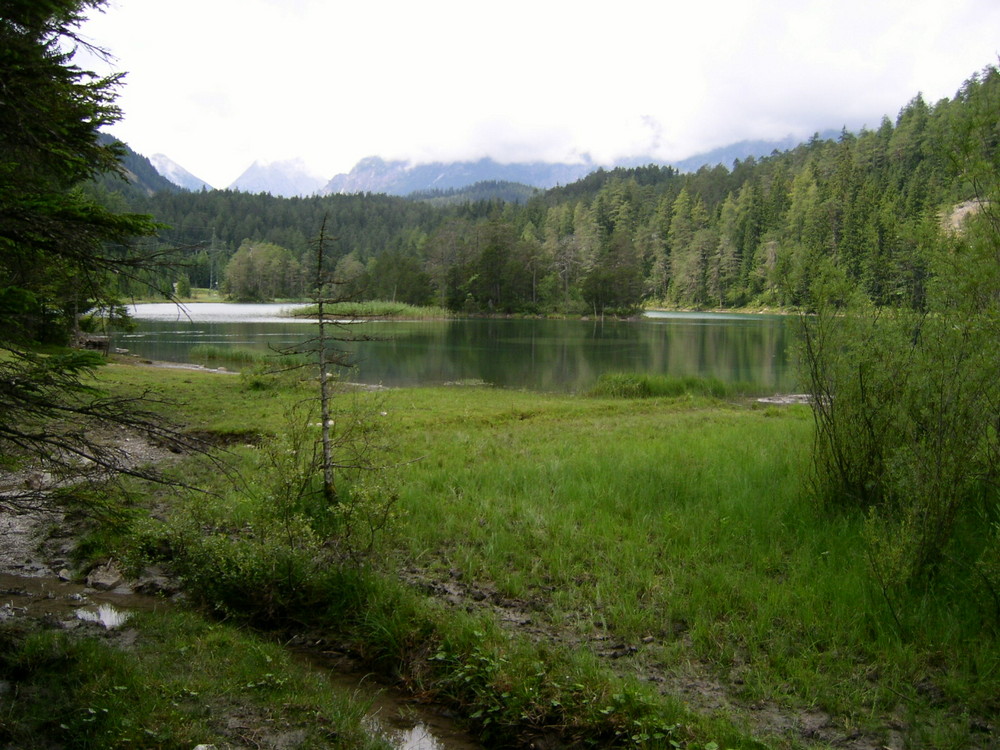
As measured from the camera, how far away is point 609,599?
5.76m

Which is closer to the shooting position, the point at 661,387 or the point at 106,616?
the point at 106,616

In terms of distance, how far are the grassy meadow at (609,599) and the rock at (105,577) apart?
0.25 meters

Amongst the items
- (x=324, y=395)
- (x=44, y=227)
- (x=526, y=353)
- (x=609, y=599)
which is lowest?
(x=609, y=599)

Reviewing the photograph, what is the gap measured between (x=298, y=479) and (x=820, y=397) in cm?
642

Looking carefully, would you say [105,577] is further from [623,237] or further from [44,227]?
[623,237]

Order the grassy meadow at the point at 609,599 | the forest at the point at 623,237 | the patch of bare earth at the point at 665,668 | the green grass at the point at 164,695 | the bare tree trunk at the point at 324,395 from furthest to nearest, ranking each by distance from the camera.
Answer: the forest at the point at 623,237 → the bare tree trunk at the point at 324,395 → the grassy meadow at the point at 609,599 → the patch of bare earth at the point at 665,668 → the green grass at the point at 164,695

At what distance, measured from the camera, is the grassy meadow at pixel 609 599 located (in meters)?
4.25

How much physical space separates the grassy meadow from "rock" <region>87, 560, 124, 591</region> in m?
0.25

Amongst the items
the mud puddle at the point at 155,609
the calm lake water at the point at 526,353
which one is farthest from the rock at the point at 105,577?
the calm lake water at the point at 526,353

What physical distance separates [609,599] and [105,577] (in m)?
5.48

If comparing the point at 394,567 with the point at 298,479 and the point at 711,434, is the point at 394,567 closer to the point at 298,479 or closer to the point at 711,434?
the point at 298,479

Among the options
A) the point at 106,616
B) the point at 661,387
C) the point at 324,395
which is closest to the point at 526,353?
the point at 661,387

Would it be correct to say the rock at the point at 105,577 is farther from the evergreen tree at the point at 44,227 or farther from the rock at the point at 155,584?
the evergreen tree at the point at 44,227

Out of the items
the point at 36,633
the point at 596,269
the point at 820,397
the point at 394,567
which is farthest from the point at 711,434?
the point at 596,269
